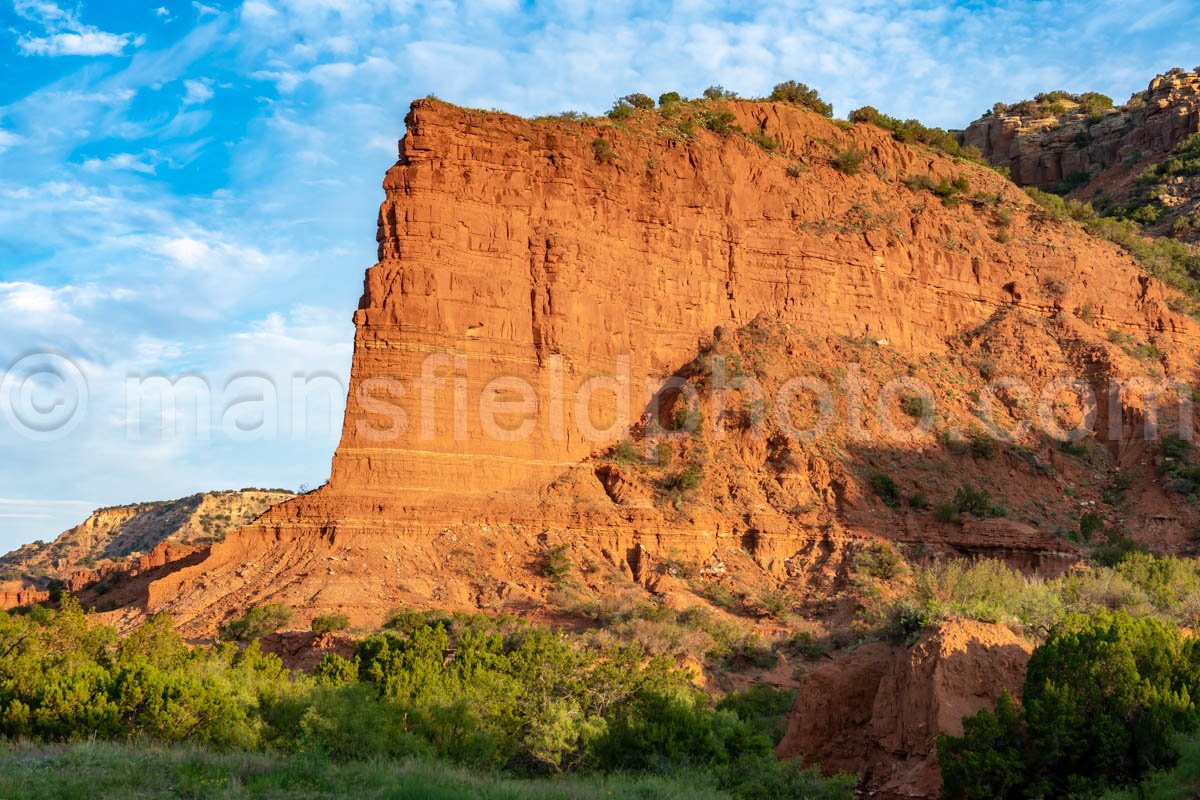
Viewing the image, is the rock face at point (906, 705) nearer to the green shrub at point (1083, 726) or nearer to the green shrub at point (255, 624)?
the green shrub at point (1083, 726)

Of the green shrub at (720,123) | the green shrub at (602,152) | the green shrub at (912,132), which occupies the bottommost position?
the green shrub at (602,152)

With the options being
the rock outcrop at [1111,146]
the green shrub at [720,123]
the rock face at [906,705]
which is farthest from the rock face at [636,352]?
the rock outcrop at [1111,146]

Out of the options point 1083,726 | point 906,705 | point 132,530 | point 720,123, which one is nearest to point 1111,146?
point 720,123

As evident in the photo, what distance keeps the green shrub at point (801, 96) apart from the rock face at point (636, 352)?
19.4 ft

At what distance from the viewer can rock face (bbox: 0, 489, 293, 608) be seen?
67312 mm

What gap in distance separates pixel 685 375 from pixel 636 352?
2.00 m

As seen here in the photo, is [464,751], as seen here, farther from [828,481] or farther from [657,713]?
[828,481]

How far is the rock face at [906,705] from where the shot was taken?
18.5m

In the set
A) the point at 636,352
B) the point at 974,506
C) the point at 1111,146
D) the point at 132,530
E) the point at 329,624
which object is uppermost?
the point at 1111,146

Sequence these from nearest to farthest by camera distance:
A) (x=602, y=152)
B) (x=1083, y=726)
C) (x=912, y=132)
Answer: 1. (x=1083, y=726)
2. (x=602, y=152)
3. (x=912, y=132)

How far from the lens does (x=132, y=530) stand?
74.8 m

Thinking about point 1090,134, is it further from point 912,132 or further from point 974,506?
point 974,506

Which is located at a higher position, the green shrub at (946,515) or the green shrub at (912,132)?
the green shrub at (912,132)

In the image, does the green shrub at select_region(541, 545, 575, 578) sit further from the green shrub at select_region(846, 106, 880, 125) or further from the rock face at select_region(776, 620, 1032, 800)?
the green shrub at select_region(846, 106, 880, 125)
